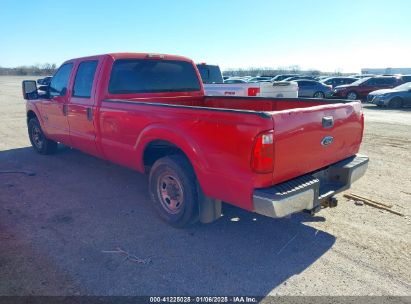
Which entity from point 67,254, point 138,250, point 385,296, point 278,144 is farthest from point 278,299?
point 67,254

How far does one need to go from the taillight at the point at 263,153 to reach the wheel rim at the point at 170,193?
3.98 ft

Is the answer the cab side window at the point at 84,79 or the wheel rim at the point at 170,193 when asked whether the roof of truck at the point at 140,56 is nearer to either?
the cab side window at the point at 84,79

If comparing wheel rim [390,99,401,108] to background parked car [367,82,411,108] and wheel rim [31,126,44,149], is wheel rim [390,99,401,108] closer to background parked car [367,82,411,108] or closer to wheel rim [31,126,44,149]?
background parked car [367,82,411,108]

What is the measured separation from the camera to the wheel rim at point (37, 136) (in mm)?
7074

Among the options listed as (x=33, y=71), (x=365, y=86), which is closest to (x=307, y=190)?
(x=365, y=86)

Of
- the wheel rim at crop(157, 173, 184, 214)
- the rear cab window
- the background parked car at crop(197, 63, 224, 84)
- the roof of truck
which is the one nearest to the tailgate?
the wheel rim at crop(157, 173, 184, 214)

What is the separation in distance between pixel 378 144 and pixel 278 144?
6.74 m

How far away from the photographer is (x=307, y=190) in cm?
302

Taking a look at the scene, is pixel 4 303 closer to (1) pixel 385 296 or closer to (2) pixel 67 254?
(2) pixel 67 254

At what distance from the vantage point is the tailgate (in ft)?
9.41

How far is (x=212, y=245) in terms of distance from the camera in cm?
349

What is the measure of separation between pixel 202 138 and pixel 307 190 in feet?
3.64

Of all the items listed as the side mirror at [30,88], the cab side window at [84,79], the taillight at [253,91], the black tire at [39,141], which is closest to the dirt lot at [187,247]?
the cab side window at [84,79]

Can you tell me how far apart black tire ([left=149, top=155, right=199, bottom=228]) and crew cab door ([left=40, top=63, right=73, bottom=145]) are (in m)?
2.63
